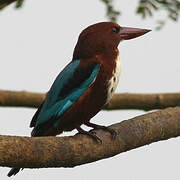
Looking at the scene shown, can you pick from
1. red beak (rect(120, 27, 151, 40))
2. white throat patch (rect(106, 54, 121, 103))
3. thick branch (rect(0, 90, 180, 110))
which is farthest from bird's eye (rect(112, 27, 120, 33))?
thick branch (rect(0, 90, 180, 110))

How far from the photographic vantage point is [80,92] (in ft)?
13.8

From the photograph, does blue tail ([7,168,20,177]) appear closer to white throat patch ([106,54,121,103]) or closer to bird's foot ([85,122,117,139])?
bird's foot ([85,122,117,139])

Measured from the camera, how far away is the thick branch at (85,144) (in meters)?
2.95

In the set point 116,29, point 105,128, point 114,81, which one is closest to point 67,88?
point 114,81

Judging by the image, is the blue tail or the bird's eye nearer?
the blue tail

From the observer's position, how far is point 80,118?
4.27 metres

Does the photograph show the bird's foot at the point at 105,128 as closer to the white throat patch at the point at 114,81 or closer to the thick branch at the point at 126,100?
the white throat patch at the point at 114,81

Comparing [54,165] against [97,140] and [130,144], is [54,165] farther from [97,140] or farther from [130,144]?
[130,144]

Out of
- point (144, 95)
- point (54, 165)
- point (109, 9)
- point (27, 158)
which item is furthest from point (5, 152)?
point (144, 95)

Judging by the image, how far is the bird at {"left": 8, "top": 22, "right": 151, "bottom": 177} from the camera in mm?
4199

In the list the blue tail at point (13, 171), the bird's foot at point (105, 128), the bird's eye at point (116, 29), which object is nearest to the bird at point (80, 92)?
the bird's foot at point (105, 128)

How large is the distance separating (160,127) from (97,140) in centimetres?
53

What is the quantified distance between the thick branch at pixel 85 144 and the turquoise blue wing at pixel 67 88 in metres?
0.41

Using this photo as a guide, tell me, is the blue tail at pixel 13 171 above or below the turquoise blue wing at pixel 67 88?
below
